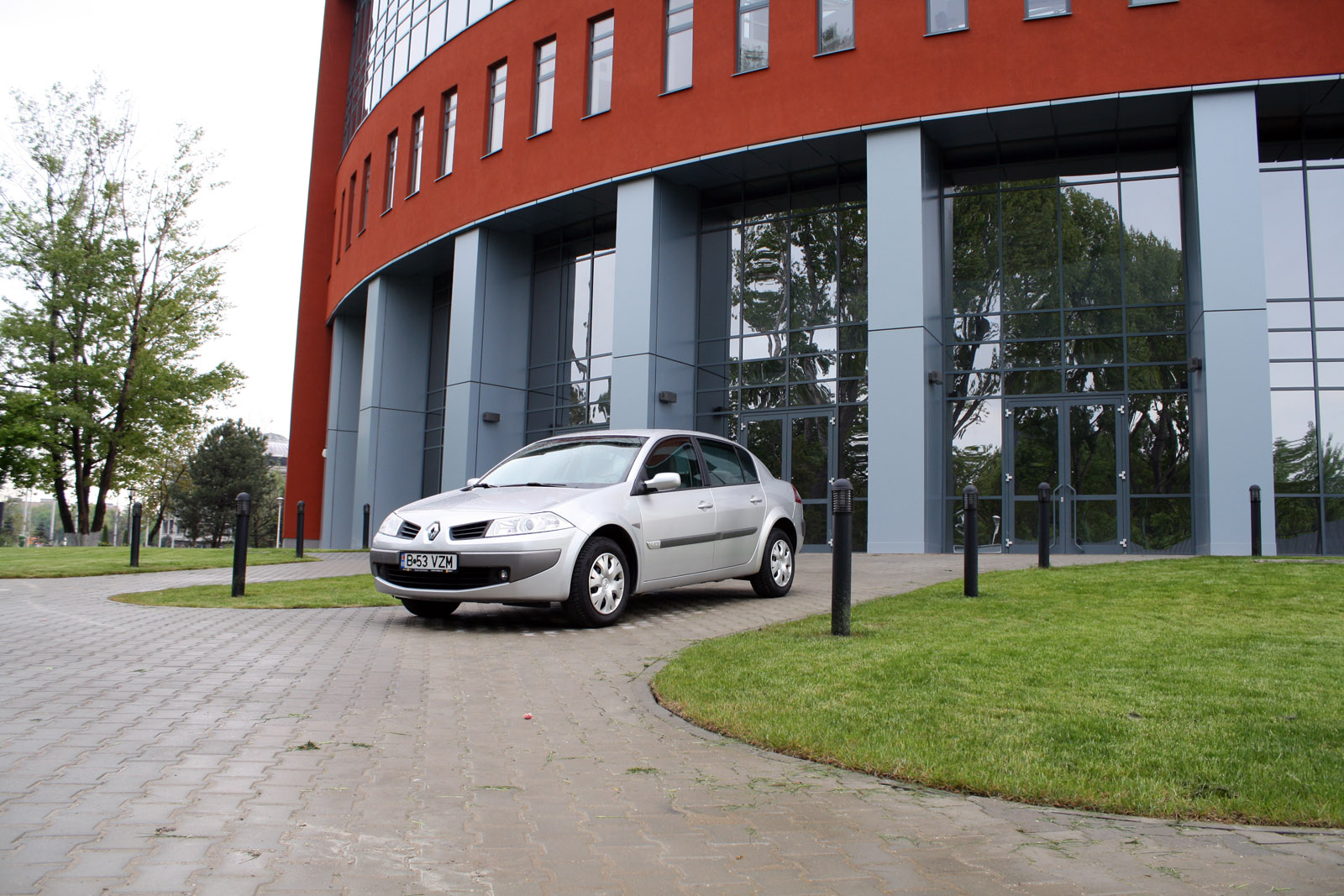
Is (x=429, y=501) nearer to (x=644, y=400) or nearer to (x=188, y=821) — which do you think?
(x=188, y=821)

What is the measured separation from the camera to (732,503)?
9328mm

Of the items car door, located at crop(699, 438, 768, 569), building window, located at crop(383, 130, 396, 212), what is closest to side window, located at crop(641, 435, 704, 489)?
car door, located at crop(699, 438, 768, 569)

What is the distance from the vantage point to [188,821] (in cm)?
311

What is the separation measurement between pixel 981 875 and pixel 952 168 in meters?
18.4

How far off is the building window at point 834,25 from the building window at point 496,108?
8.72m

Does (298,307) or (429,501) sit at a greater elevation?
(298,307)

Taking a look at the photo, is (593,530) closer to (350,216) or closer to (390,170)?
(390,170)

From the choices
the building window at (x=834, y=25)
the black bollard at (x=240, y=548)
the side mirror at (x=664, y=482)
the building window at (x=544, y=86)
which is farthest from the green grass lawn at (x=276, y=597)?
the building window at (x=544, y=86)

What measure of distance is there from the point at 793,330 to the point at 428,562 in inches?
547

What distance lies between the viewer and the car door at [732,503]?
9156 millimetres

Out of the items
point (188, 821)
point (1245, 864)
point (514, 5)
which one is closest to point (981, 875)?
point (1245, 864)

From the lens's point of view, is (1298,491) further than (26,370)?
No

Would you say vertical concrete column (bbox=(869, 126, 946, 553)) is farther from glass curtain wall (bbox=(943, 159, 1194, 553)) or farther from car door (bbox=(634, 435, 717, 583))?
car door (bbox=(634, 435, 717, 583))

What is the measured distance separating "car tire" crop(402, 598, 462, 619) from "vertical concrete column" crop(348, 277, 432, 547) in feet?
67.1
